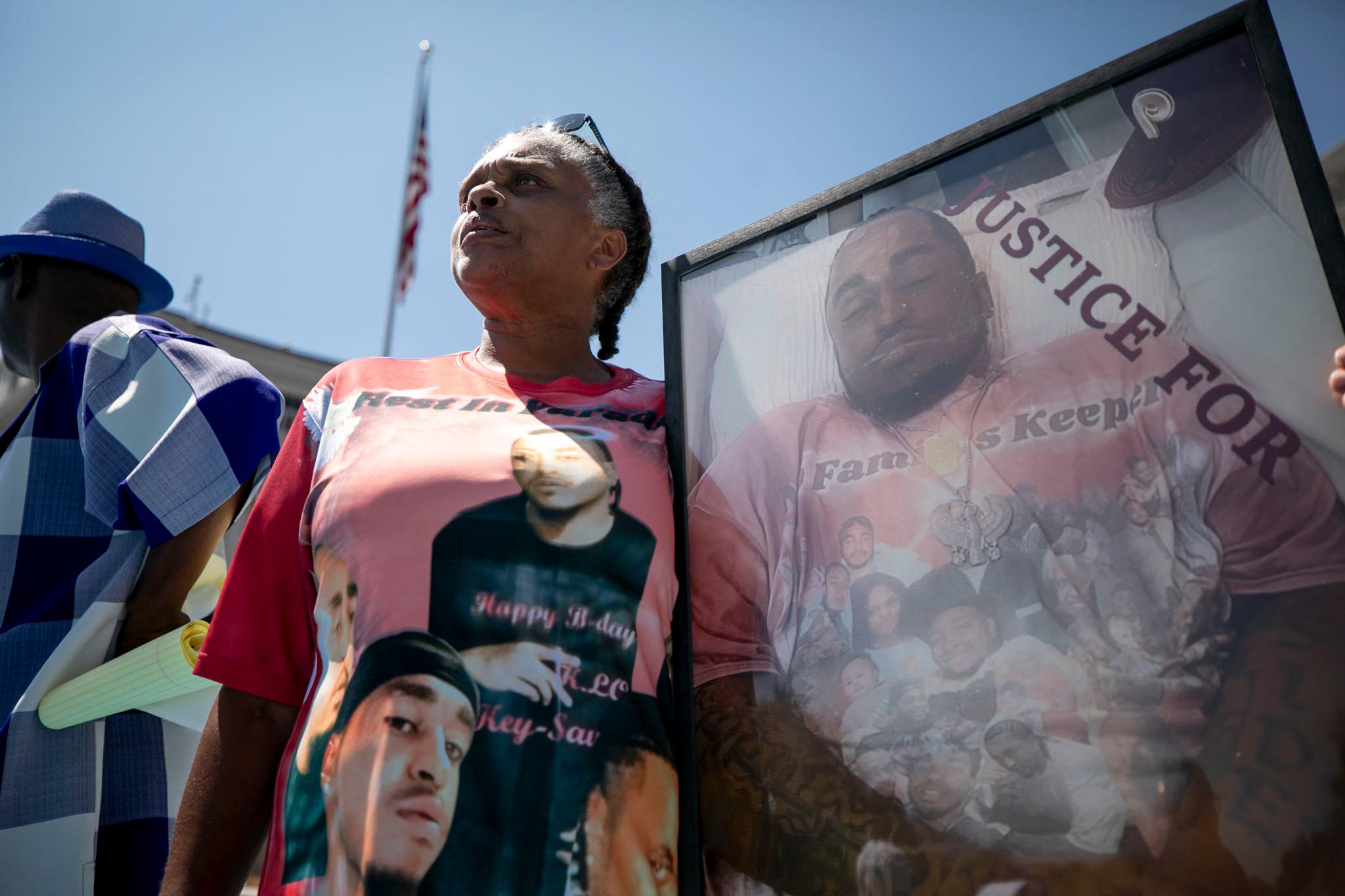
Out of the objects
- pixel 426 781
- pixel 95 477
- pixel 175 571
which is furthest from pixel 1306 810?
pixel 95 477

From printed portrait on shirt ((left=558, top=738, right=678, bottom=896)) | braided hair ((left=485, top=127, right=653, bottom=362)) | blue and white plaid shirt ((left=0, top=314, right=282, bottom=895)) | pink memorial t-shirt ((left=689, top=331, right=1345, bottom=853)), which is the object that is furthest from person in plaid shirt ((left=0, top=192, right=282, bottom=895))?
pink memorial t-shirt ((left=689, top=331, right=1345, bottom=853))

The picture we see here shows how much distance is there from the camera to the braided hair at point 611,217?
6.86 feet

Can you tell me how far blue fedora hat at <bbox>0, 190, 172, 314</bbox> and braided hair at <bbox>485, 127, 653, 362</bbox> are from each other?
1175 mm

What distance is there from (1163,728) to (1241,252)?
2.00ft

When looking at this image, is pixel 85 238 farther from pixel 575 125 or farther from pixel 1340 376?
pixel 1340 376

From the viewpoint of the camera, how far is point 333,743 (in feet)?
4.64

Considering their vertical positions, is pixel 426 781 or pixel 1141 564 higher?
pixel 1141 564

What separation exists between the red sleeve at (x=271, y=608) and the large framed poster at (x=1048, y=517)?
64 centimetres

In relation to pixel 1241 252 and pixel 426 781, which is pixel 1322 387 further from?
pixel 426 781

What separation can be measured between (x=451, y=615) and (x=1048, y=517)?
2.81ft

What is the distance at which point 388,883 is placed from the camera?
1311 millimetres

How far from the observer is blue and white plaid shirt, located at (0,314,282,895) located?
181 cm

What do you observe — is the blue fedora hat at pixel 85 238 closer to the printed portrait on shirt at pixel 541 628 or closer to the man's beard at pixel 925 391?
the printed portrait on shirt at pixel 541 628

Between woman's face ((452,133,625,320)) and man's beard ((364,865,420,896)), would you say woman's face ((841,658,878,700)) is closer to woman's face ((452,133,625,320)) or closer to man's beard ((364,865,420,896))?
man's beard ((364,865,420,896))
